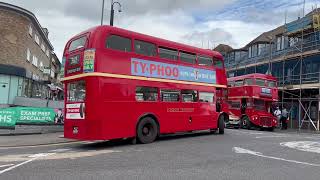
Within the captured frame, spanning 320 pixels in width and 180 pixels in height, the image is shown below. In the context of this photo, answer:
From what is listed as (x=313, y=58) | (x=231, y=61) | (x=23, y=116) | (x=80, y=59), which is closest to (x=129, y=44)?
A: (x=80, y=59)

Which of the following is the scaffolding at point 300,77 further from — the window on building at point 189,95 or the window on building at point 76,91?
the window on building at point 76,91

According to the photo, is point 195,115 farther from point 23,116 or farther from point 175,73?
point 23,116

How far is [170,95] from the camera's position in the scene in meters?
17.1

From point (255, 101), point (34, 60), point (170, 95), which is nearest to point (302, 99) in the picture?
point (255, 101)

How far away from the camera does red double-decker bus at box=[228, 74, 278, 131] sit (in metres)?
29.5

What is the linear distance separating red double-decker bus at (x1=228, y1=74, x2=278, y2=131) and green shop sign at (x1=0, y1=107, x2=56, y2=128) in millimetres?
14112

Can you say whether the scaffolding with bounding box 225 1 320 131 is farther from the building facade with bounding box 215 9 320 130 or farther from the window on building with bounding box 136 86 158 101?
the window on building with bounding box 136 86 158 101

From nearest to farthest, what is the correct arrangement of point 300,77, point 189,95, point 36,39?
point 189,95, point 300,77, point 36,39

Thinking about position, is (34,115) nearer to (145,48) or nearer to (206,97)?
(145,48)

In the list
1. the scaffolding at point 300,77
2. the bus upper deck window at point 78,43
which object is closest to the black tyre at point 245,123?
the scaffolding at point 300,77

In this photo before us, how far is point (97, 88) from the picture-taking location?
14.0 meters

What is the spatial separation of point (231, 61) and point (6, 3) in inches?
952

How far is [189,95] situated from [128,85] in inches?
153

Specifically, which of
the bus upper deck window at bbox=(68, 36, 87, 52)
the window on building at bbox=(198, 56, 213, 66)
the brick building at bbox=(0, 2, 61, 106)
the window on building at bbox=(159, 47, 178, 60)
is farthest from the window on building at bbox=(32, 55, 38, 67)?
the bus upper deck window at bbox=(68, 36, 87, 52)
